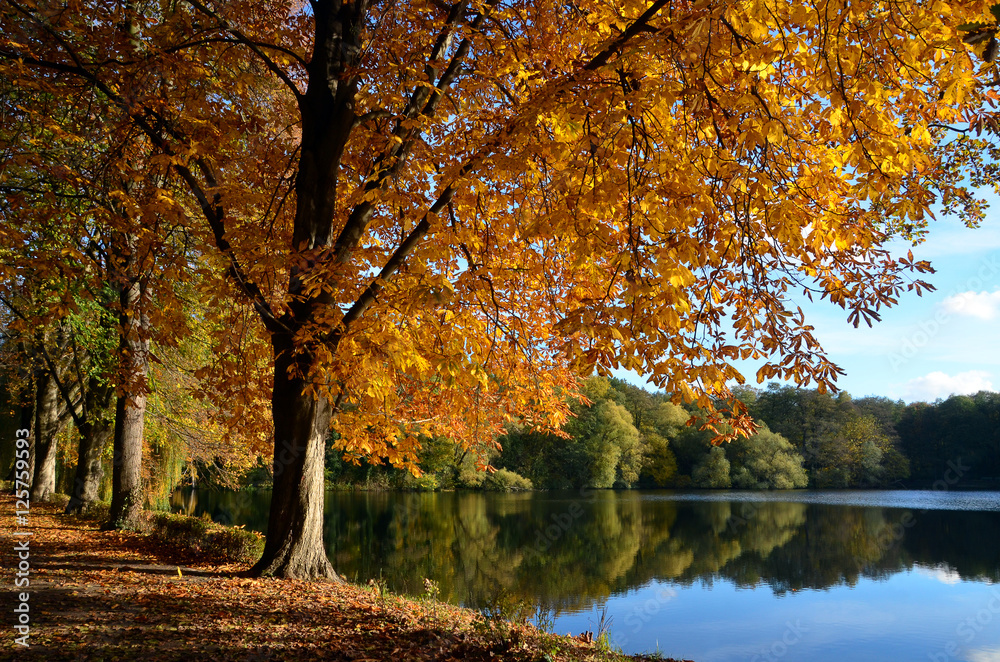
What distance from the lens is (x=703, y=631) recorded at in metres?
12.0

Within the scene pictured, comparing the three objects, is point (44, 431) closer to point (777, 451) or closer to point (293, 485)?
point (293, 485)

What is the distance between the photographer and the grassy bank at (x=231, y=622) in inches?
167

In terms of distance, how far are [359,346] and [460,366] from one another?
48.1 inches

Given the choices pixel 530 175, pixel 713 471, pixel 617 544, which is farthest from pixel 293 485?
pixel 713 471

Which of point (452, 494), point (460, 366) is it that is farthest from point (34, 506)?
point (452, 494)

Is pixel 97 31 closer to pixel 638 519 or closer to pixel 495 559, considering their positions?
pixel 495 559

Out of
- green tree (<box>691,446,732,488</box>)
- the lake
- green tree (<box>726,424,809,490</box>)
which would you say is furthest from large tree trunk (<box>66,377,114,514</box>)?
green tree (<box>691,446,732,488</box>)

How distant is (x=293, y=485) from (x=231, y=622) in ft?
5.95

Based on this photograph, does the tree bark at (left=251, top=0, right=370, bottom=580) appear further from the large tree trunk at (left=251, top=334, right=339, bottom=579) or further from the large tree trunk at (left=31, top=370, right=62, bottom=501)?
the large tree trunk at (left=31, top=370, right=62, bottom=501)

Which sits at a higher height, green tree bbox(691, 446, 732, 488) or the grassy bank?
the grassy bank

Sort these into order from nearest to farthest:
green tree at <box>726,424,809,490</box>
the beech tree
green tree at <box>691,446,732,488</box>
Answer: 1. the beech tree
2. green tree at <box>726,424,809,490</box>
3. green tree at <box>691,446,732,488</box>

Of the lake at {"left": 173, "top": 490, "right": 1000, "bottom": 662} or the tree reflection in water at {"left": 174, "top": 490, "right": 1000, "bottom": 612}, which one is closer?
the lake at {"left": 173, "top": 490, "right": 1000, "bottom": 662}

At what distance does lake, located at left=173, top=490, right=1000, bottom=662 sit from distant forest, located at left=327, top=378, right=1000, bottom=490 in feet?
49.1

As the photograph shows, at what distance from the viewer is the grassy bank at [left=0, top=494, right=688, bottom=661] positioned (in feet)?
13.9
